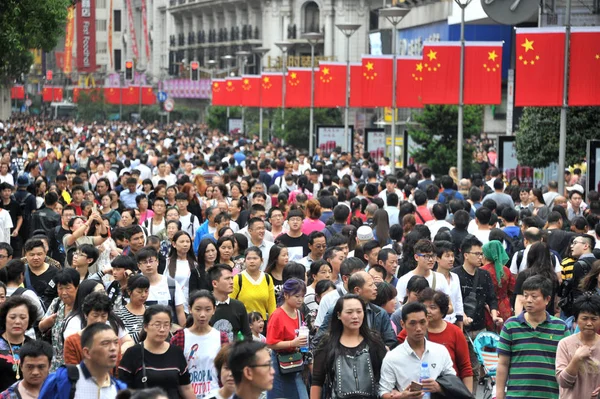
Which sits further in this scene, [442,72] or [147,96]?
[147,96]

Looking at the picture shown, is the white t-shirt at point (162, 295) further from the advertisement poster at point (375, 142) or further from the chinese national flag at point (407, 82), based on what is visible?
the advertisement poster at point (375, 142)

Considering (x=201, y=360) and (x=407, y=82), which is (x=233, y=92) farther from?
(x=201, y=360)

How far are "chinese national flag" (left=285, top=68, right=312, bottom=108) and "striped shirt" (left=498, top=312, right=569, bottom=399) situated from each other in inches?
1240

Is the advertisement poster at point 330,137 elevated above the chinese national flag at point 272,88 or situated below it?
below

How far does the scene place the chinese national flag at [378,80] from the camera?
3119 cm

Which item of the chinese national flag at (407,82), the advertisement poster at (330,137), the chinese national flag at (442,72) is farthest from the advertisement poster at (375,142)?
the chinese national flag at (442,72)

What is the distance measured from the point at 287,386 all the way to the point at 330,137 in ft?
90.0

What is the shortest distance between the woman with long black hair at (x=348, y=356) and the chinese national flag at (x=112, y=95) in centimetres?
8466

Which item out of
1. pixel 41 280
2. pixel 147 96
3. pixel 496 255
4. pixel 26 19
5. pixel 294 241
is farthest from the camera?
pixel 147 96

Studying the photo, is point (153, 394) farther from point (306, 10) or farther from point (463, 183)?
point (306, 10)

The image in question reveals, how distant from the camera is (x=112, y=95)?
92.0 m

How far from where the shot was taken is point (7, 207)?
1714 cm

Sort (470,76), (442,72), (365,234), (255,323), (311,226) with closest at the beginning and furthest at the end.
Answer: (255,323)
(365,234)
(311,226)
(470,76)
(442,72)

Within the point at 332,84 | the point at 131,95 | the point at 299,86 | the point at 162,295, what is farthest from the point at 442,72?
the point at 131,95
